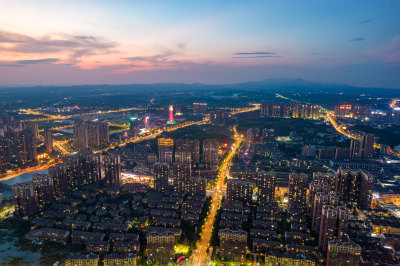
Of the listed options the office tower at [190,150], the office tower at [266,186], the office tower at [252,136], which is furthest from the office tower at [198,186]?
the office tower at [252,136]

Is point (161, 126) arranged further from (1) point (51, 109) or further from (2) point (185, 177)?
(1) point (51, 109)

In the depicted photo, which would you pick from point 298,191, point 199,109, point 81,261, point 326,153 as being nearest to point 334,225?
point 298,191

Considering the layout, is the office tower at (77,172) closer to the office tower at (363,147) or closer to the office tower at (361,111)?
the office tower at (363,147)

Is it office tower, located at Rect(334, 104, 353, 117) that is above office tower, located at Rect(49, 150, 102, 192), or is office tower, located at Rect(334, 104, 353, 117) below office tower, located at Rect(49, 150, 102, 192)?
above

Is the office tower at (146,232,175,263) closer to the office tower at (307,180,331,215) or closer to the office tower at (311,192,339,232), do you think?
the office tower at (311,192,339,232)

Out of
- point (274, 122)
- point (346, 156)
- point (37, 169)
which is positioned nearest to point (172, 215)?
point (37, 169)

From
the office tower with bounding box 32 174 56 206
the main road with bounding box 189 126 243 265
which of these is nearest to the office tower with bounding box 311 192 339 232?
the main road with bounding box 189 126 243 265
